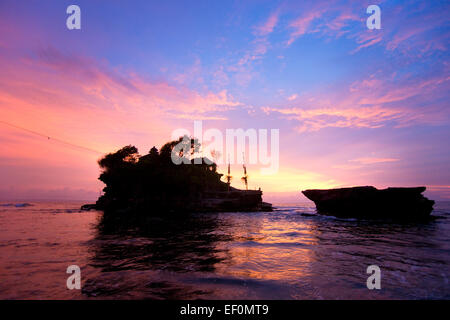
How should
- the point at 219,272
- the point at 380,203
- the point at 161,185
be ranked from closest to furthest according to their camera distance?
the point at 219,272, the point at 380,203, the point at 161,185

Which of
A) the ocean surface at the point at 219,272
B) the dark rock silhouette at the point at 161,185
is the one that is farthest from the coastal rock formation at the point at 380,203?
the ocean surface at the point at 219,272

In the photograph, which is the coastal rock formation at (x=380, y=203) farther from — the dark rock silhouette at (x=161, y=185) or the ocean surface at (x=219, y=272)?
the ocean surface at (x=219, y=272)

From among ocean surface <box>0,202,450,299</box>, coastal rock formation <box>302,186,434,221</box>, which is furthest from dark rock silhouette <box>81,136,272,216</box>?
ocean surface <box>0,202,450,299</box>

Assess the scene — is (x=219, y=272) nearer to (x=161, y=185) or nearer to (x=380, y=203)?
(x=380, y=203)

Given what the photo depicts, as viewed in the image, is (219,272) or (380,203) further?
(380,203)

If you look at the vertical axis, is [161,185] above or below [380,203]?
above

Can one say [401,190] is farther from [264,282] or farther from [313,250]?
[264,282]

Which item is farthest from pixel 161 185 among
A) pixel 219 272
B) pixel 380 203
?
pixel 219 272

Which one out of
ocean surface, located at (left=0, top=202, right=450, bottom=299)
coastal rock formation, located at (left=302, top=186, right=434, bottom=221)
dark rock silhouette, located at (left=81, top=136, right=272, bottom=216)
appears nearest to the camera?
ocean surface, located at (left=0, top=202, right=450, bottom=299)

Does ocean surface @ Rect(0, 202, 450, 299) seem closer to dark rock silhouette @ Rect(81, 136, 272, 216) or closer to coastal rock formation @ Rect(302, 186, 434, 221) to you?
coastal rock formation @ Rect(302, 186, 434, 221)

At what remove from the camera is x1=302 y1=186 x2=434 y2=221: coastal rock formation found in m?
37.8

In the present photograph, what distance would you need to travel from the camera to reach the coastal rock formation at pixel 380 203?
124 feet

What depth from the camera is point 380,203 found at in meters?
41.3
